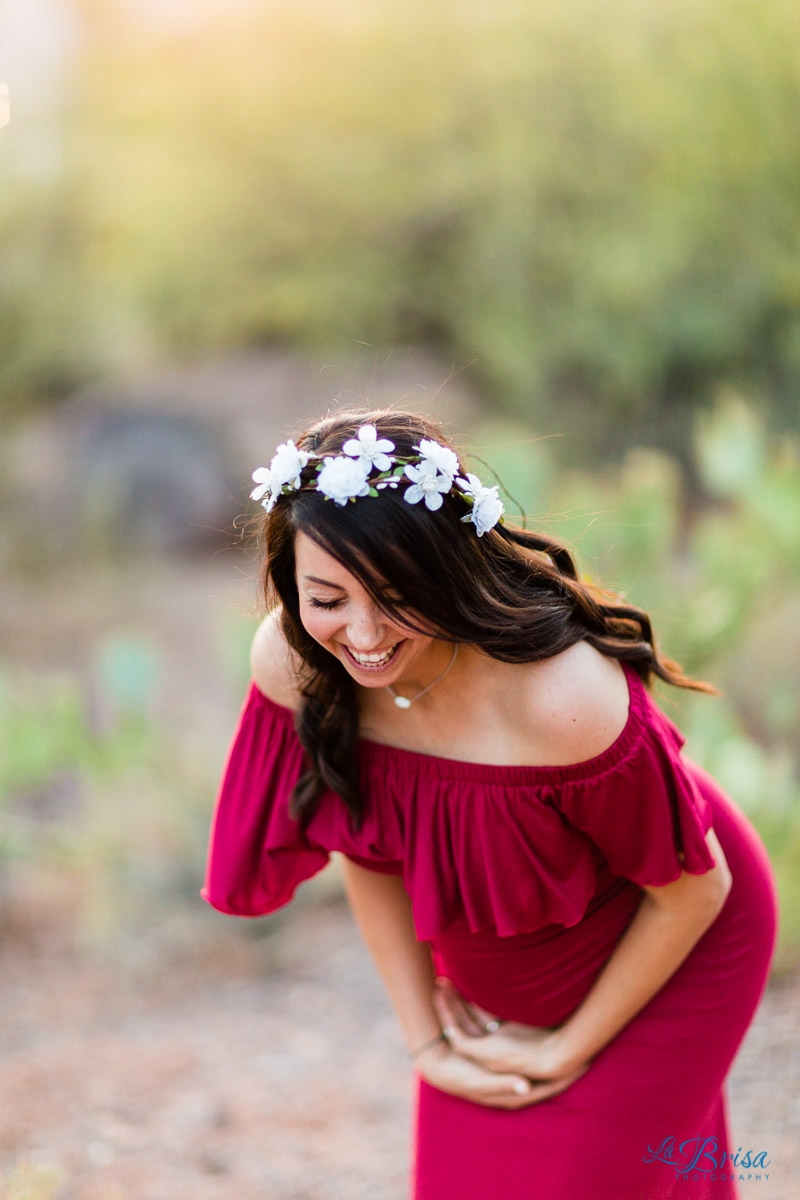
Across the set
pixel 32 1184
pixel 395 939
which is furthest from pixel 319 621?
pixel 32 1184

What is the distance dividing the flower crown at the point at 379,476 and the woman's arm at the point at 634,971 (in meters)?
0.67

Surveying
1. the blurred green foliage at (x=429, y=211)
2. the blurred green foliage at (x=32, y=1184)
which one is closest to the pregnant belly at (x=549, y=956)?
the blurred green foliage at (x=32, y=1184)

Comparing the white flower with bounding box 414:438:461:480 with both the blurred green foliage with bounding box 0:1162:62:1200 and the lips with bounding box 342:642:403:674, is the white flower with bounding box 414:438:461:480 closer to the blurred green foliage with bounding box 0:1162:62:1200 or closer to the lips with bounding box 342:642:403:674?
the lips with bounding box 342:642:403:674

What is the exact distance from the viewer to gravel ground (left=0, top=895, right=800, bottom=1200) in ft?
9.65

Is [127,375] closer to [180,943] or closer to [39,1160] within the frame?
[180,943]

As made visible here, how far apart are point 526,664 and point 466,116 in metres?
11.6

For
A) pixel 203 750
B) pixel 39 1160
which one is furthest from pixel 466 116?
pixel 39 1160

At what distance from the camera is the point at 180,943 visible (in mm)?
4359

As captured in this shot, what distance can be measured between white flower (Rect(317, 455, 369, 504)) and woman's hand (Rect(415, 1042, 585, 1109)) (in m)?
1.01

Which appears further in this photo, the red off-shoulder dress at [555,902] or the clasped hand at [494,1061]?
the clasped hand at [494,1061]

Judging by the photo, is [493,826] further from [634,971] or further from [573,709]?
[634,971]

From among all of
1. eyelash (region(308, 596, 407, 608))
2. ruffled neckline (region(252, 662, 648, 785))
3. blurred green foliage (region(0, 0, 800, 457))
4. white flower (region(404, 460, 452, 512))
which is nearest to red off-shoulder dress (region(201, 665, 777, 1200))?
ruffled neckline (region(252, 662, 648, 785))

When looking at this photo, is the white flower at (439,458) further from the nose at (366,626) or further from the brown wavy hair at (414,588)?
the nose at (366,626)

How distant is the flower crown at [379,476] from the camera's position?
58.3 inches
